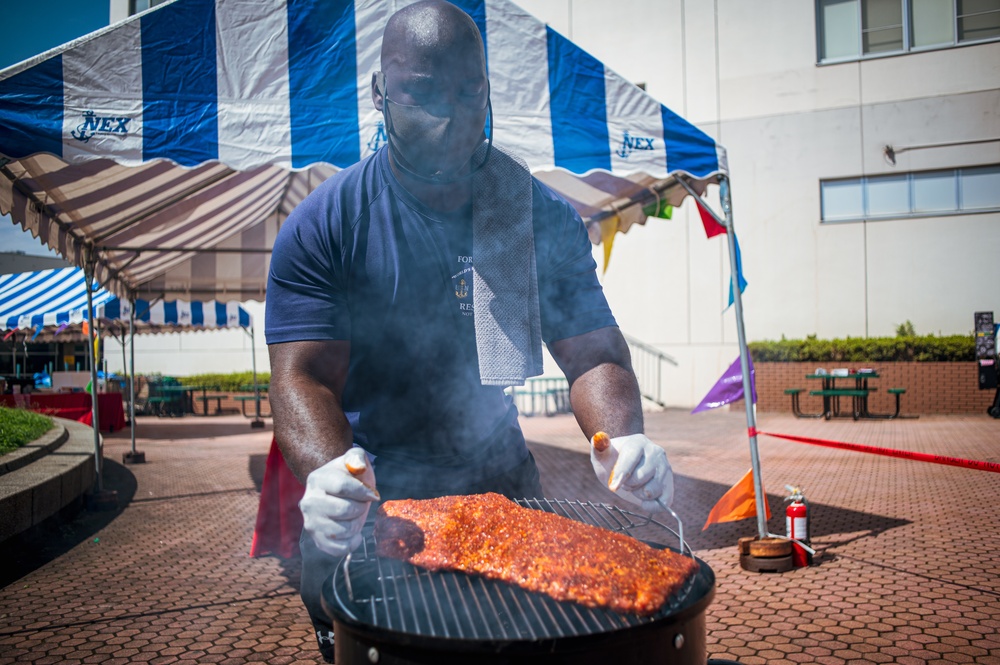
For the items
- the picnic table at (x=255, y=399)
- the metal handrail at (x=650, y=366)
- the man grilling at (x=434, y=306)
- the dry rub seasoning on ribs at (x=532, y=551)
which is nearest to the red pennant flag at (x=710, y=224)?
the man grilling at (x=434, y=306)

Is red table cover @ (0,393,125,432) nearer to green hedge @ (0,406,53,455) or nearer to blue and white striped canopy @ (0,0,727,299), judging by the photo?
green hedge @ (0,406,53,455)

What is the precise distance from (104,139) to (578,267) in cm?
305

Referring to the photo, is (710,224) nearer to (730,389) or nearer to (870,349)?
(730,389)

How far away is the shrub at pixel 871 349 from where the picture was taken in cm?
→ 1417

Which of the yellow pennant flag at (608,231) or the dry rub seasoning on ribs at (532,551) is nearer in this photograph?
the dry rub seasoning on ribs at (532,551)

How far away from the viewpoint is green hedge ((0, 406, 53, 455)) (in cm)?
633

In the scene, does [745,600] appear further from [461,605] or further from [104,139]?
[104,139]

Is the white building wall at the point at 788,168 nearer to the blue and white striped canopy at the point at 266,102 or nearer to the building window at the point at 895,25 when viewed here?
the building window at the point at 895,25

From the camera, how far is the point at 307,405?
1933 mm

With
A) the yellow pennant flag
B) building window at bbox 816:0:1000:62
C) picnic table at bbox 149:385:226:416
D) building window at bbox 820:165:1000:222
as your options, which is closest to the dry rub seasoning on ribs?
the yellow pennant flag

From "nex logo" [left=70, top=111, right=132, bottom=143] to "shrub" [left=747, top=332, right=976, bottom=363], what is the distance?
14280 millimetres

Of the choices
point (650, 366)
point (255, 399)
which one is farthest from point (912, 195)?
point (255, 399)

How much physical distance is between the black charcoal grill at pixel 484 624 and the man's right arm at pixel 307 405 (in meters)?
0.32

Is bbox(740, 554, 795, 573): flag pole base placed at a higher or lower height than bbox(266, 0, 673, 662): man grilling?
lower
